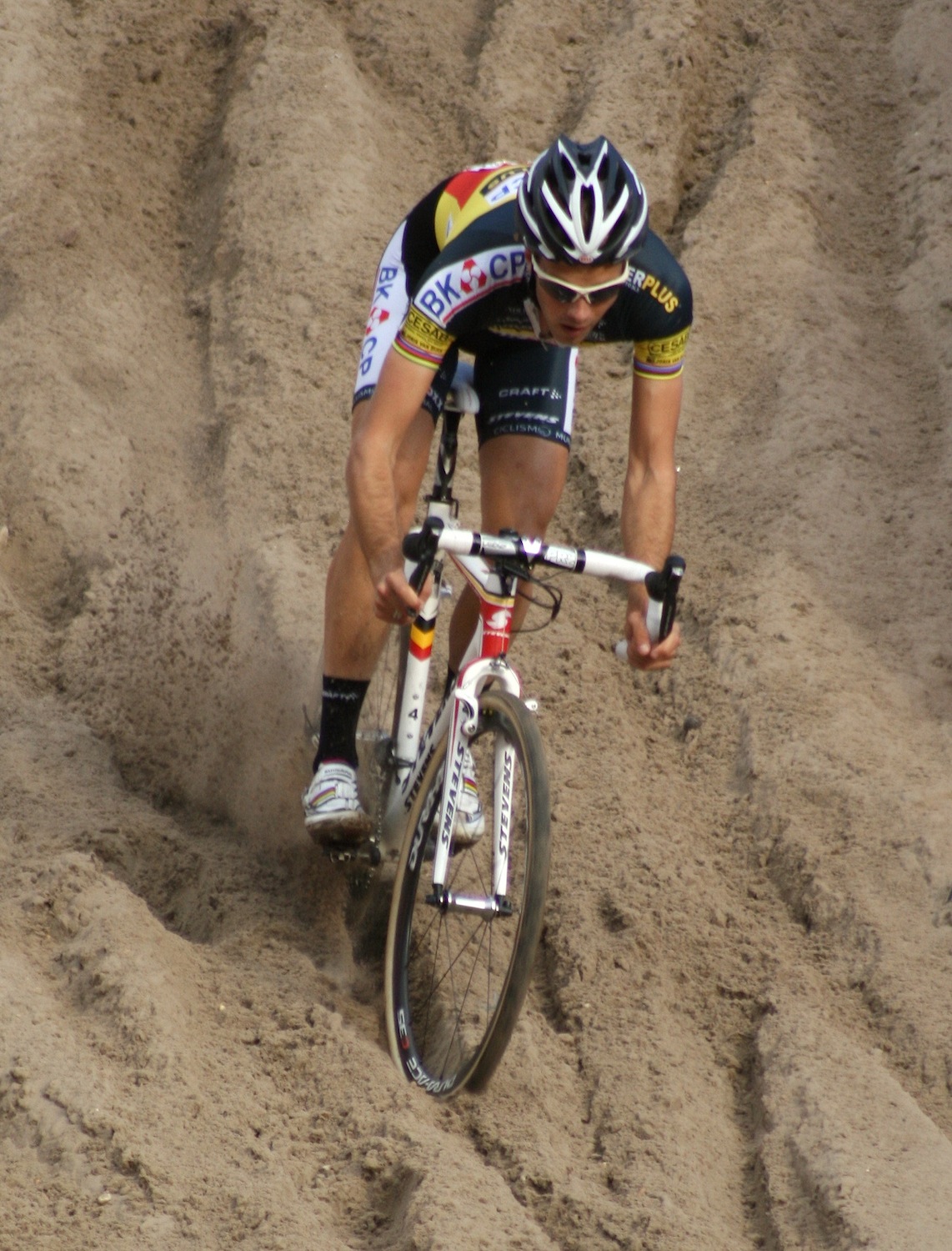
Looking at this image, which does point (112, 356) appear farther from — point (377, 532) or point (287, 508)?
point (377, 532)

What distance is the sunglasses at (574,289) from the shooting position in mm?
3533

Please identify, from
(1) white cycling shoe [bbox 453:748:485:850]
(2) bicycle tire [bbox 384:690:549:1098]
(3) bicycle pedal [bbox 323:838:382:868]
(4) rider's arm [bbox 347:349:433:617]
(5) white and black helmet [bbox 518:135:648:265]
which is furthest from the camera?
(3) bicycle pedal [bbox 323:838:382:868]

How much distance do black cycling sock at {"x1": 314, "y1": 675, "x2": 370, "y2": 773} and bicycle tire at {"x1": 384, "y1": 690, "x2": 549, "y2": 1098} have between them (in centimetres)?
48

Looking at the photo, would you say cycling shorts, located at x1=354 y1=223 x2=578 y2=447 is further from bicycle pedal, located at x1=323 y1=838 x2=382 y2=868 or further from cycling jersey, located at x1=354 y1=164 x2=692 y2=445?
bicycle pedal, located at x1=323 y1=838 x2=382 y2=868

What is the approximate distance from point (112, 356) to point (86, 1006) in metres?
4.38

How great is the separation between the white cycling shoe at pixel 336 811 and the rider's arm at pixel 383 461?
2.94 ft

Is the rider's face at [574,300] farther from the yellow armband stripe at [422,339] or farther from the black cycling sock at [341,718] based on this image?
the black cycling sock at [341,718]

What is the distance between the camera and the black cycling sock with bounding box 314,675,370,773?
14.7 ft

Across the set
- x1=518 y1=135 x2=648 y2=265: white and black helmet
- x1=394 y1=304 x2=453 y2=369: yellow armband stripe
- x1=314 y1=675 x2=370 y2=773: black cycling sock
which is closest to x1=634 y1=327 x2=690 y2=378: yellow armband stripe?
x1=518 y1=135 x2=648 y2=265: white and black helmet

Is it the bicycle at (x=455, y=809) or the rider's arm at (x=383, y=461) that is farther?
the rider's arm at (x=383, y=461)

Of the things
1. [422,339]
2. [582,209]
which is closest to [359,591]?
[422,339]

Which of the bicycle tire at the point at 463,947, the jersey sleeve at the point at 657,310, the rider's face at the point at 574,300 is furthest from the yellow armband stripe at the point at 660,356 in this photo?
the bicycle tire at the point at 463,947

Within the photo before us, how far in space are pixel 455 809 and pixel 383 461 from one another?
97 cm

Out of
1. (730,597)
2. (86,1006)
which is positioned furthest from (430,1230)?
(730,597)
